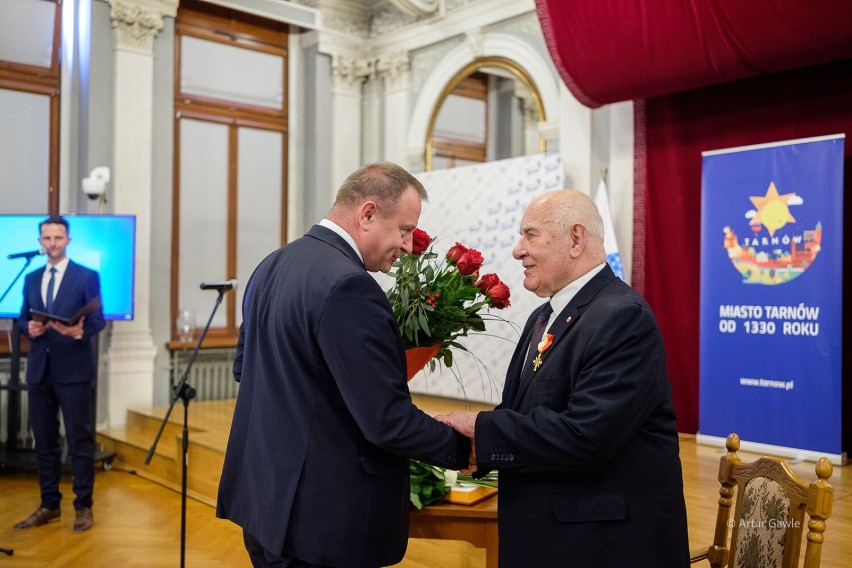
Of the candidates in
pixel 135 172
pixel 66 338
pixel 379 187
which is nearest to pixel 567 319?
pixel 379 187

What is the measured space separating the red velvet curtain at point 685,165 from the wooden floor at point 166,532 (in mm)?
944

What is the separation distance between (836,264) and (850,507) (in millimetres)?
1546

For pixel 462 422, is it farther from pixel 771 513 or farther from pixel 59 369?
pixel 59 369

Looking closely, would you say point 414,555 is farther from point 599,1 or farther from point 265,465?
point 599,1

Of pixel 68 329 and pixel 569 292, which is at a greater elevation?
pixel 569 292

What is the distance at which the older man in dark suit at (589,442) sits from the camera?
166cm

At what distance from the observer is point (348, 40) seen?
8523 millimetres

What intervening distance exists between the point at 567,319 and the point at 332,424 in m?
0.57

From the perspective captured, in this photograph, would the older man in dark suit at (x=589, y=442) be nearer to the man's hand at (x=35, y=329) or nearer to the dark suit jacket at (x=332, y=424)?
the dark suit jacket at (x=332, y=424)

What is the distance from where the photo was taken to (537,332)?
196cm

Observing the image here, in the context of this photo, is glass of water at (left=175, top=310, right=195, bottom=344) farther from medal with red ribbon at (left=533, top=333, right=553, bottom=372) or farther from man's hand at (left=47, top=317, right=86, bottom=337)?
medal with red ribbon at (left=533, top=333, right=553, bottom=372)

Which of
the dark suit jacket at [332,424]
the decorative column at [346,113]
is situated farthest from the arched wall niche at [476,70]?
the dark suit jacket at [332,424]

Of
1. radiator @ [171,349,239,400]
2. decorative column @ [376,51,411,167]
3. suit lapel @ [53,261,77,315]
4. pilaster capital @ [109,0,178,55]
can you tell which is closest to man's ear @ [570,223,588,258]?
suit lapel @ [53,261,77,315]

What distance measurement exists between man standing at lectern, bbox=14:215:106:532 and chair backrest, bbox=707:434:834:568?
12.0 feet
